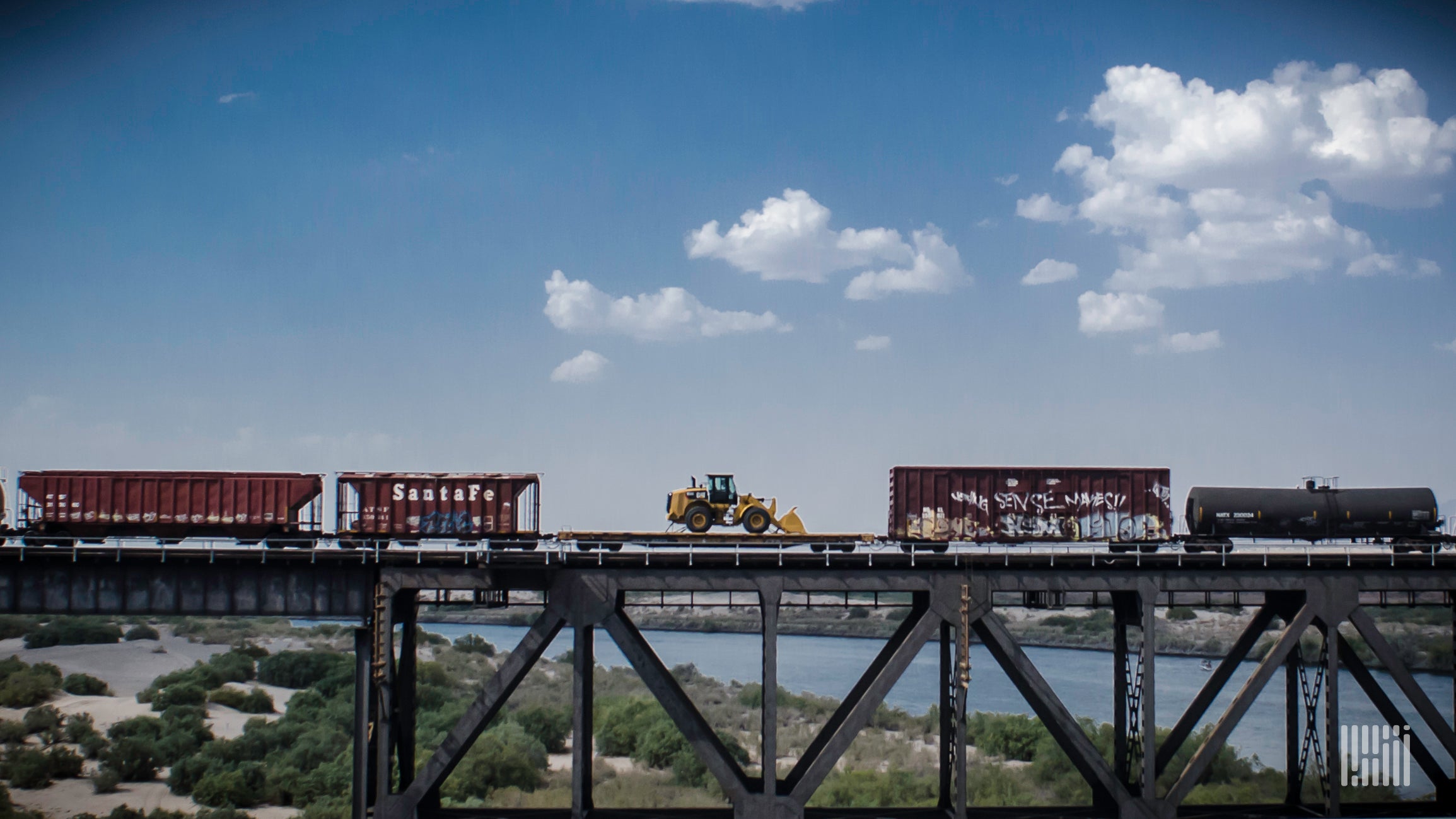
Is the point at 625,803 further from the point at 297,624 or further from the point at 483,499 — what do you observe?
the point at 297,624

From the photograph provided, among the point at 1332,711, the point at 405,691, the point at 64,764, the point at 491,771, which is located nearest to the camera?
the point at 1332,711

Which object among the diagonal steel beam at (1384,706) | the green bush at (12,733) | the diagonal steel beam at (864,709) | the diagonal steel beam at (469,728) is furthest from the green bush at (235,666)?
the diagonal steel beam at (1384,706)

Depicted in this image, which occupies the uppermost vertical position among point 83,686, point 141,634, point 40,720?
point 40,720

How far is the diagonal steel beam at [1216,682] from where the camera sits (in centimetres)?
2566

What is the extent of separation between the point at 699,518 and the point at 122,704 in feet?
181

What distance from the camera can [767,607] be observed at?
2384 centimetres

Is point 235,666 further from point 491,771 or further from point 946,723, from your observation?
point 946,723

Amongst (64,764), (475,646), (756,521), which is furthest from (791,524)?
(475,646)

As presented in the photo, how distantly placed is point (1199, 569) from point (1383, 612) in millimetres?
111762

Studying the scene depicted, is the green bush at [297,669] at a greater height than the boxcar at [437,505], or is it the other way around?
the boxcar at [437,505]

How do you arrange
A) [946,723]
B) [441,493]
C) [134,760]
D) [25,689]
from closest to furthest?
[946,723], [441,493], [134,760], [25,689]

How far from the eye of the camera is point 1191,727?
26.0m

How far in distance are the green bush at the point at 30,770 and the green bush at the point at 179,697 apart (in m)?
17.3

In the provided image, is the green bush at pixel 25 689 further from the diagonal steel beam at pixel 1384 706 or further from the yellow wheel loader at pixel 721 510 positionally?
the diagonal steel beam at pixel 1384 706
